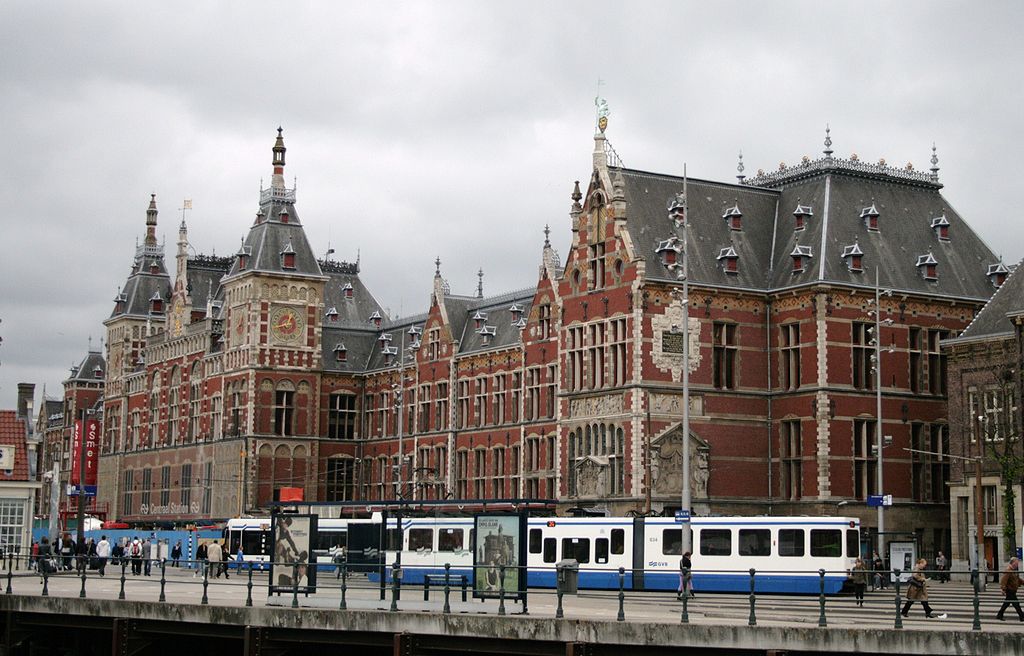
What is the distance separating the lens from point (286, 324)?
9469cm

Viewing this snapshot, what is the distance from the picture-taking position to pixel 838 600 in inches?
1640

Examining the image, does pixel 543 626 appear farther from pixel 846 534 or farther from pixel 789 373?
pixel 789 373

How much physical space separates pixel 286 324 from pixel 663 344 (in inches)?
1463

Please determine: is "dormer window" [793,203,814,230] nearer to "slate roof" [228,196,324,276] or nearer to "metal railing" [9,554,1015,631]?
"metal railing" [9,554,1015,631]

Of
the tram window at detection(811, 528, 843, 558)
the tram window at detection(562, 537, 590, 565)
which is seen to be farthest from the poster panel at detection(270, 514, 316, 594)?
the tram window at detection(811, 528, 843, 558)

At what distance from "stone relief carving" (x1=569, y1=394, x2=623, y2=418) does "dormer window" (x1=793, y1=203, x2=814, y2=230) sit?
441 inches

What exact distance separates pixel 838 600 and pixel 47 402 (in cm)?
12896

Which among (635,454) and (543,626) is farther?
(635,454)

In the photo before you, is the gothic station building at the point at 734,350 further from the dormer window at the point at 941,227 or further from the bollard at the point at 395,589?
the bollard at the point at 395,589

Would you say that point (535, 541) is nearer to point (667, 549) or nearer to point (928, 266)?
point (667, 549)

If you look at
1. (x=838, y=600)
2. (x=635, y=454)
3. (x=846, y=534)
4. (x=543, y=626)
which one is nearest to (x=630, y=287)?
(x=635, y=454)

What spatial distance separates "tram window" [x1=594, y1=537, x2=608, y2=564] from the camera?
5103 centimetres

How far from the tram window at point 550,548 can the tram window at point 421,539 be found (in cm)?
395

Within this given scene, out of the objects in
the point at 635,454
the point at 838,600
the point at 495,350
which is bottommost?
the point at 838,600
